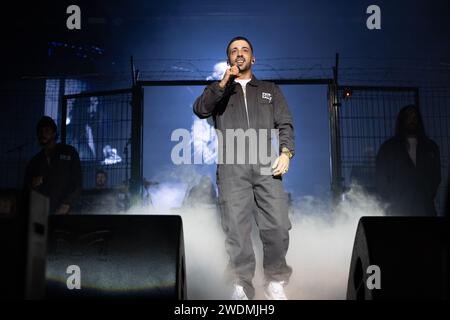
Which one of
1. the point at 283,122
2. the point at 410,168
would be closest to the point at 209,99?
the point at 283,122

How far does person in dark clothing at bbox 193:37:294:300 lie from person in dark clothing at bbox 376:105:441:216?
1246mm

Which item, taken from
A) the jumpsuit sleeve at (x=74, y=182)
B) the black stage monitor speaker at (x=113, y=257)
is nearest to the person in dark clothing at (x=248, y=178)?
the black stage monitor speaker at (x=113, y=257)

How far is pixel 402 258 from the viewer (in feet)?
5.75

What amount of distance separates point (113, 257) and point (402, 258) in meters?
1.08

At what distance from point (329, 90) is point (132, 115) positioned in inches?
64.9

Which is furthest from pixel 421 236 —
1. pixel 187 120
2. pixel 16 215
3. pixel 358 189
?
pixel 187 120

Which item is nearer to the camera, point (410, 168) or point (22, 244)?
point (22, 244)

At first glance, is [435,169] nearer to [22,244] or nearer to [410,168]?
[410,168]

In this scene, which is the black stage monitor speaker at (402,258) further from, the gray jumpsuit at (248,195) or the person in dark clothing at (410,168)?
the person in dark clothing at (410,168)

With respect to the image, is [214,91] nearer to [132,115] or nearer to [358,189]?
[132,115]

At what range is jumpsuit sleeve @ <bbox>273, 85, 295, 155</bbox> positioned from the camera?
9.06 feet

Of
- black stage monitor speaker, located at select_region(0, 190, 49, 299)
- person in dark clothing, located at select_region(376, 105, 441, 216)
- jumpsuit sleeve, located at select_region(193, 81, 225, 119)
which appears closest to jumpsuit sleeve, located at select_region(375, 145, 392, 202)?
person in dark clothing, located at select_region(376, 105, 441, 216)

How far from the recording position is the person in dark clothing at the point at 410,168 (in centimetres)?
361

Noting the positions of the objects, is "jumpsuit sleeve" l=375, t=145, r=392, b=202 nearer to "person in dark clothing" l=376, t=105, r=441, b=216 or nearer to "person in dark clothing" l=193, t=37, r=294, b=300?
"person in dark clothing" l=376, t=105, r=441, b=216
